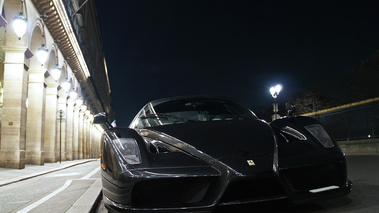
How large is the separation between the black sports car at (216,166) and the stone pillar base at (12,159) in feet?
39.3

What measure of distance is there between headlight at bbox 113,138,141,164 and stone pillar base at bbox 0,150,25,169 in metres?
12.2

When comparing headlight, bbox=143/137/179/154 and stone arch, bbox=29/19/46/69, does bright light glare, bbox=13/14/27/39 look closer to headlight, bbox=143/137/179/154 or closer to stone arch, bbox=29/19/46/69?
stone arch, bbox=29/19/46/69

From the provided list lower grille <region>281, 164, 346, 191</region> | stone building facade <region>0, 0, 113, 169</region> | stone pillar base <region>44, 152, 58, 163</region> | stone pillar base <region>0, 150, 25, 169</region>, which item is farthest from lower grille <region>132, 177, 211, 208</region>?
stone pillar base <region>44, 152, 58, 163</region>

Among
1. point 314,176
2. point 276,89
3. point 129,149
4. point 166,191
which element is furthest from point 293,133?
point 276,89

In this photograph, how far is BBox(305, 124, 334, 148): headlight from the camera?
290 centimetres

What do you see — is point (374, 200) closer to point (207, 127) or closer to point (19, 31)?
point (207, 127)

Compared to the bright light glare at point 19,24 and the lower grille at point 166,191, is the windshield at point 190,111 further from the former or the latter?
the bright light glare at point 19,24

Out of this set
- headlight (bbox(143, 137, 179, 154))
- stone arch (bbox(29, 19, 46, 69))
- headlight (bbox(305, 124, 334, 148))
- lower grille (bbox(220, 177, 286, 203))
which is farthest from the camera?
stone arch (bbox(29, 19, 46, 69))

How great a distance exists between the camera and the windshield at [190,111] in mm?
3650

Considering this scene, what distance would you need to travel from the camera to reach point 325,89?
161 ft

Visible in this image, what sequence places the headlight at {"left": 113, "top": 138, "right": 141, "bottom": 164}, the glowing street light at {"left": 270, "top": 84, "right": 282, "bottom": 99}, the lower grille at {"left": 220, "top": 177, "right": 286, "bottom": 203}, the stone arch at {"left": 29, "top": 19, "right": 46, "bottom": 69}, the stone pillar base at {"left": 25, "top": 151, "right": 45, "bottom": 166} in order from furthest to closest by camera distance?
the glowing street light at {"left": 270, "top": 84, "right": 282, "bottom": 99}
the stone arch at {"left": 29, "top": 19, "right": 46, "bottom": 69}
the stone pillar base at {"left": 25, "top": 151, "right": 45, "bottom": 166}
the headlight at {"left": 113, "top": 138, "right": 141, "bottom": 164}
the lower grille at {"left": 220, "top": 177, "right": 286, "bottom": 203}

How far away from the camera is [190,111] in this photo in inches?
153

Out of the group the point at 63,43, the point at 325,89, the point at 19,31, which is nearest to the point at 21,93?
the point at 19,31

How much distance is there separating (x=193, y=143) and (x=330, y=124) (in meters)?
18.9
